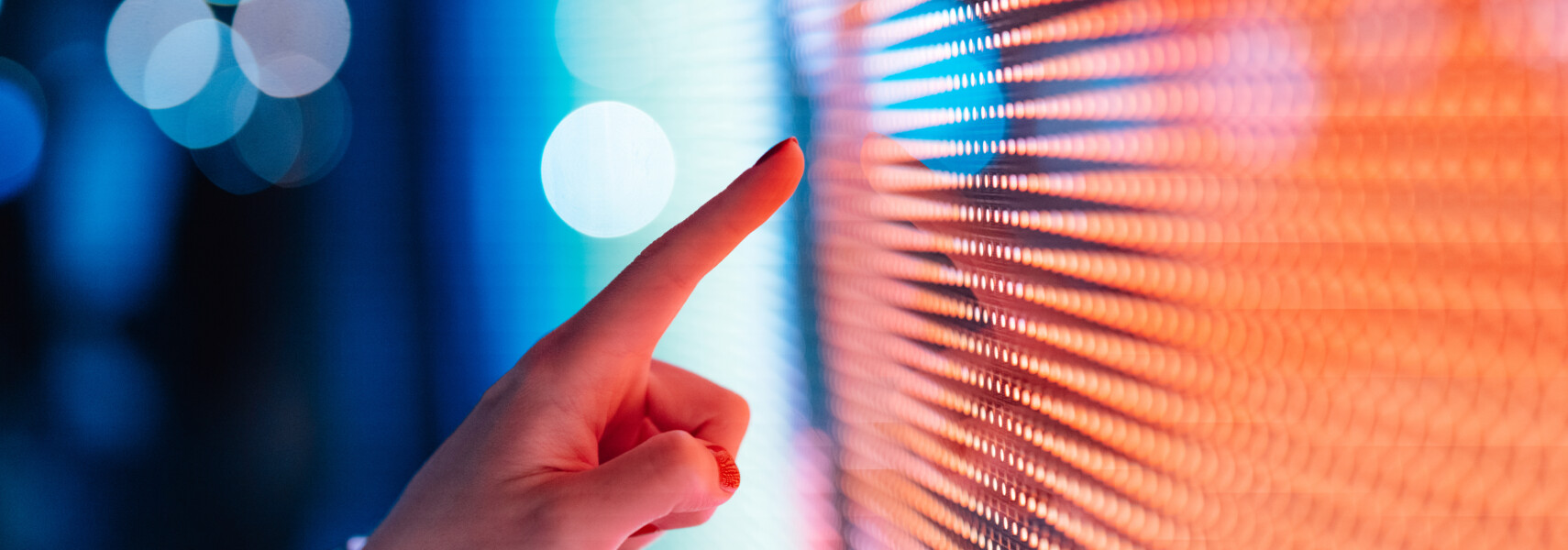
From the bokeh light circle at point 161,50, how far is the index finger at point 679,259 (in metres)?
1.90

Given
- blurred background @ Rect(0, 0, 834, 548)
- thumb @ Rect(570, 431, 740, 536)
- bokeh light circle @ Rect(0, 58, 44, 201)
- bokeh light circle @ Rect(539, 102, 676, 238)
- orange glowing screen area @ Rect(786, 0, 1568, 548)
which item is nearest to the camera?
orange glowing screen area @ Rect(786, 0, 1568, 548)

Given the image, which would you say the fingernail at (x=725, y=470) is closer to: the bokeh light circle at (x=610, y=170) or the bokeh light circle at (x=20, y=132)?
the bokeh light circle at (x=610, y=170)

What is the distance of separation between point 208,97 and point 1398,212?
2.41 meters

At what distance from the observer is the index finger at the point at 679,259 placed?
0.55 meters

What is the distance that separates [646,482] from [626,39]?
0.83 metres

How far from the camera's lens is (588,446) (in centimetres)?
58

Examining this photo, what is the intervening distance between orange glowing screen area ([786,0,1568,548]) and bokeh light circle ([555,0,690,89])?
0.57m

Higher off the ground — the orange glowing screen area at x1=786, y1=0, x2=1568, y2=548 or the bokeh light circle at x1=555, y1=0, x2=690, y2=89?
the bokeh light circle at x1=555, y1=0, x2=690, y2=89

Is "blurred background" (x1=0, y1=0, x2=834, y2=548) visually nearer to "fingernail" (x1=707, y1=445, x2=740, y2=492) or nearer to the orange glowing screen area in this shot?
"fingernail" (x1=707, y1=445, x2=740, y2=492)

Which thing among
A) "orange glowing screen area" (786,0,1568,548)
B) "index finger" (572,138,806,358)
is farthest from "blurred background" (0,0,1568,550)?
"index finger" (572,138,806,358)

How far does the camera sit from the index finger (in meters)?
0.55

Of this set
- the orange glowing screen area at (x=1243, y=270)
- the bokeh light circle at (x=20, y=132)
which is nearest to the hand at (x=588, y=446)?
Result: the orange glowing screen area at (x=1243, y=270)

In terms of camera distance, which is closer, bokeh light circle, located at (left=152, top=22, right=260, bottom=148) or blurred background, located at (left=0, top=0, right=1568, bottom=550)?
blurred background, located at (left=0, top=0, right=1568, bottom=550)

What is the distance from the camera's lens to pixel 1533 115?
25cm
